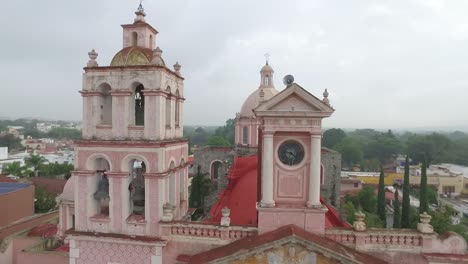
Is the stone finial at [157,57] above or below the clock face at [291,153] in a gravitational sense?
above

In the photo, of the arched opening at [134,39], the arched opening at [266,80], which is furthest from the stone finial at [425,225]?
the arched opening at [266,80]

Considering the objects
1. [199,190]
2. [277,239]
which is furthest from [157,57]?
[199,190]

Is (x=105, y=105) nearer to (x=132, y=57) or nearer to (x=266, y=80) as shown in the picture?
(x=132, y=57)

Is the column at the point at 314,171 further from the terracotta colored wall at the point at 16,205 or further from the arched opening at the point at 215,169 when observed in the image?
the terracotta colored wall at the point at 16,205

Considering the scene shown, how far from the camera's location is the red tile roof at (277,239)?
8.93m

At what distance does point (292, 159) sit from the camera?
1023 cm

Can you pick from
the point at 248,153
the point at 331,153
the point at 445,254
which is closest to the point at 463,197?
the point at 331,153

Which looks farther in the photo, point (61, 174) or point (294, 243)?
point (61, 174)

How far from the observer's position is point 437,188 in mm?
49625

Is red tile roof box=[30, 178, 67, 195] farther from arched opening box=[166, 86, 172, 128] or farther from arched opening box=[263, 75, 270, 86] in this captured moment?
arched opening box=[166, 86, 172, 128]

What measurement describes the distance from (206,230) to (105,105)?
19.0 ft

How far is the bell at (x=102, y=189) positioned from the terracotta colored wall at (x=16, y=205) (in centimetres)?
1794

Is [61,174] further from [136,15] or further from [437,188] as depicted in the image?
[437,188]

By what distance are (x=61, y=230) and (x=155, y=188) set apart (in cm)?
885
